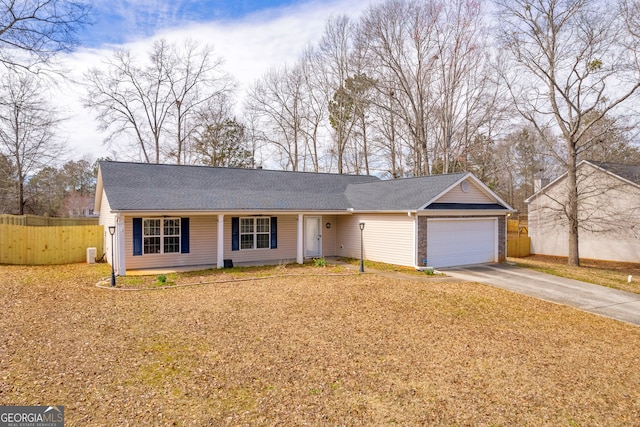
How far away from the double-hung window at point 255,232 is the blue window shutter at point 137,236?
4.02 meters

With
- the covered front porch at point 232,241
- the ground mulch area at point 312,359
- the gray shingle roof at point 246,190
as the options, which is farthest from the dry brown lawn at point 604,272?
the covered front porch at point 232,241

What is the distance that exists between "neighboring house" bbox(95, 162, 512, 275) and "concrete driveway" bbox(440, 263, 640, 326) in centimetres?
151

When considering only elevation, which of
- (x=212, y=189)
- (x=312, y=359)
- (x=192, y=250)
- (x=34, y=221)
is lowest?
(x=312, y=359)

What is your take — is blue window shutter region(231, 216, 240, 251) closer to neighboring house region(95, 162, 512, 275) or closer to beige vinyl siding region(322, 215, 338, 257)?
neighboring house region(95, 162, 512, 275)

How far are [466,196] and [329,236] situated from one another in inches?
265

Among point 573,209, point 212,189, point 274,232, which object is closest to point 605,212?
point 573,209

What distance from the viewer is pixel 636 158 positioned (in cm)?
3219

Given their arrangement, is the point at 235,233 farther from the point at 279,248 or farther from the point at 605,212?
the point at 605,212

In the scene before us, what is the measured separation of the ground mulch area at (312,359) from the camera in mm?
4441

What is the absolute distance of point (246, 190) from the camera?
17.0m

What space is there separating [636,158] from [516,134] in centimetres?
990

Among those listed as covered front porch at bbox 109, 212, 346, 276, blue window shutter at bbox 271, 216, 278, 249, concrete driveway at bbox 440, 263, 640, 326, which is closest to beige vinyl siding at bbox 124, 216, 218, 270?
covered front porch at bbox 109, 212, 346, 276

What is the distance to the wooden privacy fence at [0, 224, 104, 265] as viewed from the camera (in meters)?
14.7

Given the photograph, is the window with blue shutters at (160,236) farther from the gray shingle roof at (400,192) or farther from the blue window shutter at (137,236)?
the gray shingle roof at (400,192)
